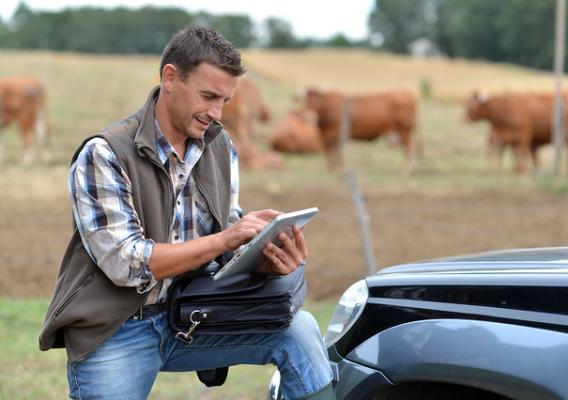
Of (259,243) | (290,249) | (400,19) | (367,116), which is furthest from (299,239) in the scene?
(400,19)

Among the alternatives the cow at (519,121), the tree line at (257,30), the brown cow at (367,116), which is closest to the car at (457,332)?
the brown cow at (367,116)

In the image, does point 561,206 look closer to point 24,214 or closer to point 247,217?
point 24,214

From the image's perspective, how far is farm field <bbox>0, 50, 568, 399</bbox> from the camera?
838 cm

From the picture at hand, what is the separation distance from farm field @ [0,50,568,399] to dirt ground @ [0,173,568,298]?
0.01 meters

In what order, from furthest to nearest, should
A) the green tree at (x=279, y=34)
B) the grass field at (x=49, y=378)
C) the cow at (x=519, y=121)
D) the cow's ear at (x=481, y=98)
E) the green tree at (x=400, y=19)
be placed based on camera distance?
the green tree at (x=400, y=19), the green tree at (x=279, y=34), the cow's ear at (x=481, y=98), the cow at (x=519, y=121), the grass field at (x=49, y=378)

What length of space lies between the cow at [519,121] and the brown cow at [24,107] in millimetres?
9418

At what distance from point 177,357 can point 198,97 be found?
0.90 m

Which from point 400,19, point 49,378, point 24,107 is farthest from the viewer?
point 400,19

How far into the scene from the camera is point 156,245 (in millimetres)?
2891

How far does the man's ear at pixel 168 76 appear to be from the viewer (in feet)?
10.0

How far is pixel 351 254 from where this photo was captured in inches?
380

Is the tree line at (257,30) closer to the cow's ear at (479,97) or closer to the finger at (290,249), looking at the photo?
the cow's ear at (479,97)

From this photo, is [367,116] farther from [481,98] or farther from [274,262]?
[274,262]

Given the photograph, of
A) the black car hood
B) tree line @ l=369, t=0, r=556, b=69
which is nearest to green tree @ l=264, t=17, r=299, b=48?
tree line @ l=369, t=0, r=556, b=69
